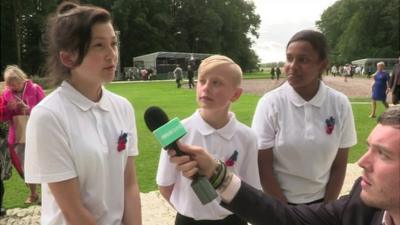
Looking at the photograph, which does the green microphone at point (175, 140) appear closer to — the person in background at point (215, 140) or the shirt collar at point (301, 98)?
the person in background at point (215, 140)

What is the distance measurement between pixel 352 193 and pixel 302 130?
82 cm

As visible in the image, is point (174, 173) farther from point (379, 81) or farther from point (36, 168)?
point (379, 81)

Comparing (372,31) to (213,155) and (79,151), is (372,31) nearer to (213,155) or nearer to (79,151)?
(213,155)

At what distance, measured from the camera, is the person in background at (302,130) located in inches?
129

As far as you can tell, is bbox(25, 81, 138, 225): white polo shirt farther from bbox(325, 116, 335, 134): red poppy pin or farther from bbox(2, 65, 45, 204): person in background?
bbox(2, 65, 45, 204): person in background

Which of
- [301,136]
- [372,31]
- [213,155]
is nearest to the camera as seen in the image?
[213,155]

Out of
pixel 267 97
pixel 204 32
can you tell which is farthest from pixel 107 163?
pixel 204 32

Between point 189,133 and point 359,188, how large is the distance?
1099mm

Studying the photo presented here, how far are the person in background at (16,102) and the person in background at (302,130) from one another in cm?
446

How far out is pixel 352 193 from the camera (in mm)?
2535

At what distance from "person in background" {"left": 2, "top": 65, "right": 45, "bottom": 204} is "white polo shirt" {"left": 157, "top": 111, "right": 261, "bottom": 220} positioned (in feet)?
14.1

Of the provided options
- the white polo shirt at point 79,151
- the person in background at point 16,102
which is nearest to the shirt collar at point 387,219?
the white polo shirt at point 79,151

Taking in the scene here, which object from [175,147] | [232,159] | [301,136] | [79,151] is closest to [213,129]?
[232,159]

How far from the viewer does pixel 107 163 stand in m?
2.63
